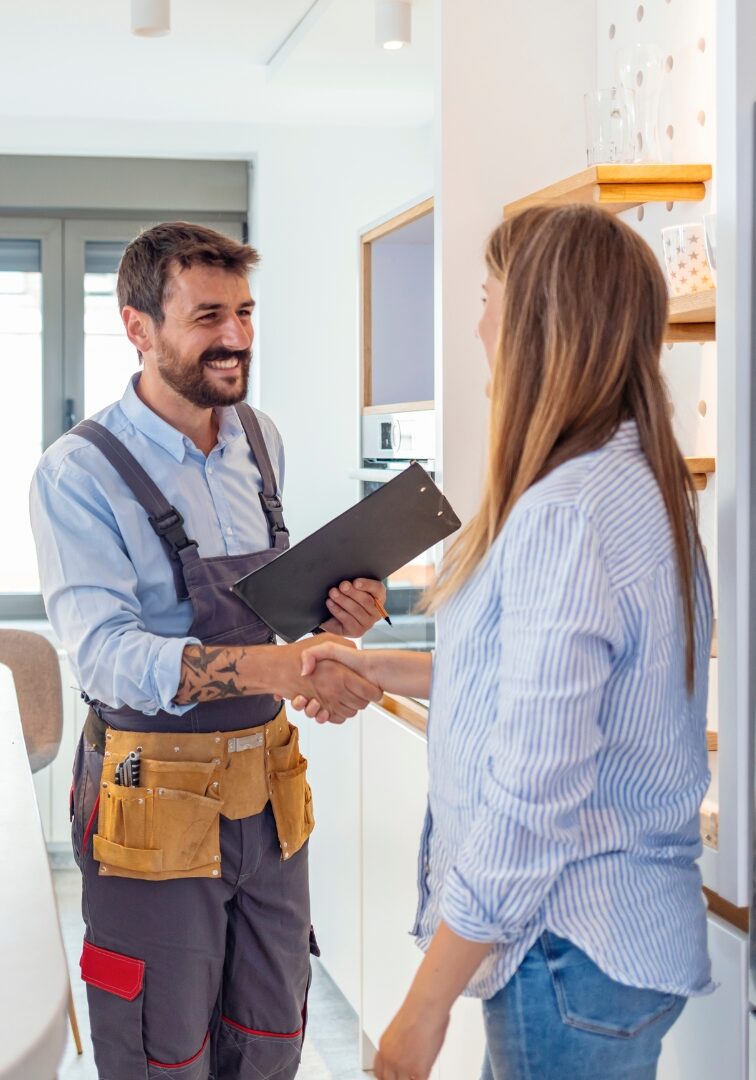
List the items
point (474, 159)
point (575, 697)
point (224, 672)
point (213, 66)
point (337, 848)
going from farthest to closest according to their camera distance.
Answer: point (213, 66)
point (337, 848)
point (474, 159)
point (224, 672)
point (575, 697)

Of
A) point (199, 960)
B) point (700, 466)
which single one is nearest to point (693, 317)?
point (700, 466)

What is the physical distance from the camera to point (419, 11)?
323 centimetres

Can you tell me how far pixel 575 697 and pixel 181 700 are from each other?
0.89 metres

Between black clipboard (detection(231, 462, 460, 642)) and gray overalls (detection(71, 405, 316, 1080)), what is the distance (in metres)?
0.15

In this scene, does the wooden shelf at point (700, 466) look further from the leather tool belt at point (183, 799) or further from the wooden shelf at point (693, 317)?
the leather tool belt at point (183, 799)

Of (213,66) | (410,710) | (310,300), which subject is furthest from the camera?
(310,300)

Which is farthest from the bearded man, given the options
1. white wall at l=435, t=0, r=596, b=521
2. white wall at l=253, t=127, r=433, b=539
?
white wall at l=253, t=127, r=433, b=539

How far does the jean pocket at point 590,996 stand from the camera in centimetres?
112

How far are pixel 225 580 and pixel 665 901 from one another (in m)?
0.98

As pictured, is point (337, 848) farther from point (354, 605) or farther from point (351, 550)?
point (351, 550)

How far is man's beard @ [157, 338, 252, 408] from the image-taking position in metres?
2.00

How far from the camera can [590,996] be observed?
112 cm

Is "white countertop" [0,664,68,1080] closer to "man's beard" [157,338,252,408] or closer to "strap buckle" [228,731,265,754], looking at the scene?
"strap buckle" [228,731,265,754]

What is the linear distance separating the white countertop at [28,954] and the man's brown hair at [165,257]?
3.04 ft
